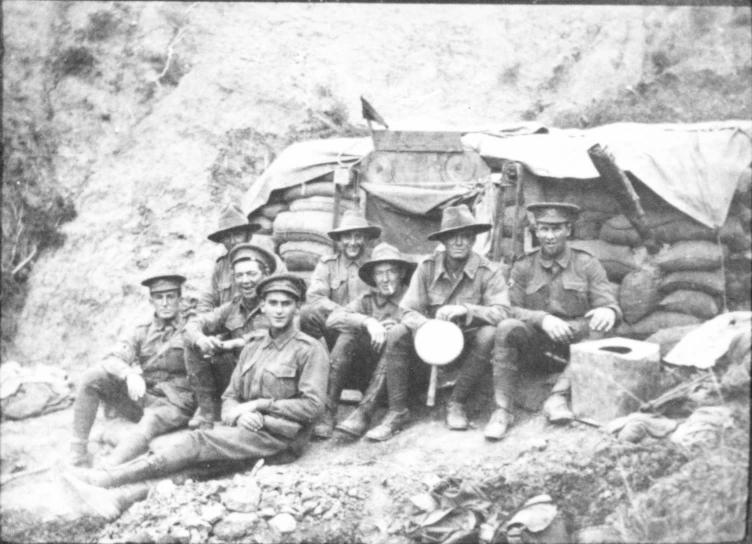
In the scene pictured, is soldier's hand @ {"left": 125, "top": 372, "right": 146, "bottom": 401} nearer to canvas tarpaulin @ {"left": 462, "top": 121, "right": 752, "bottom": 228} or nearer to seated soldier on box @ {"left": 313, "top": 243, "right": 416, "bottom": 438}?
seated soldier on box @ {"left": 313, "top": 243, "right": 416, "bottom": 438}

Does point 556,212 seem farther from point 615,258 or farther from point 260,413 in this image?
point 260,413

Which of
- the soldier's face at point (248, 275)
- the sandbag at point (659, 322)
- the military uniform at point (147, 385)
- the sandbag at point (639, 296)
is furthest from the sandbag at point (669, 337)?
the military uniform at point (147, 385)

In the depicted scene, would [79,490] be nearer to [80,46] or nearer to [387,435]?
[387,435]

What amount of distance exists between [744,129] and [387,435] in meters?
3.72

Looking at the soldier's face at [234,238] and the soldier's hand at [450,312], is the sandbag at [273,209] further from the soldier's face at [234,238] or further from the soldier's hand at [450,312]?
the soldier's hand at [450,312]

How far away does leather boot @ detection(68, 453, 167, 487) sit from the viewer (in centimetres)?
520

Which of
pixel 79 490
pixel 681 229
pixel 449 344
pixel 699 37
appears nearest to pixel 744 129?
pixel 681 229

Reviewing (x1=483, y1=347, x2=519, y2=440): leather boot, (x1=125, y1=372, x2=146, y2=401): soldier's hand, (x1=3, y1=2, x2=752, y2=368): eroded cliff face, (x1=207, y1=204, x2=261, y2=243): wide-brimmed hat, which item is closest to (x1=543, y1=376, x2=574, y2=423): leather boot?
(x1=483, y1=347, x2=519, y2=440): leather boot

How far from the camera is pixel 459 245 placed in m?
6.01

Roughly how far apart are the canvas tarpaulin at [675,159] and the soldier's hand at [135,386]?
3473 mm

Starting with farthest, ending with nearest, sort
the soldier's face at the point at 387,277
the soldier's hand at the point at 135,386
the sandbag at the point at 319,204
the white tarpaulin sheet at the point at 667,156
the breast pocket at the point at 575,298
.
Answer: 1. the sandbag at the point at 319,204
2. the white tarpaulin sheet at the point at 667,156
3. the soldier's face at the point at 387,277
4. the breast pocket at the point at 575,298
5. the soldier's hand at the point at 135,386

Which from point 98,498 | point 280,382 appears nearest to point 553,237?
point 280,382

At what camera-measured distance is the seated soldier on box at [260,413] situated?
5.23 m

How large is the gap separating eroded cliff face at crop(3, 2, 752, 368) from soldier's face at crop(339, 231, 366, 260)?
3.14 m
